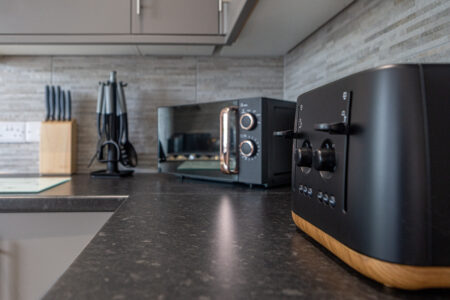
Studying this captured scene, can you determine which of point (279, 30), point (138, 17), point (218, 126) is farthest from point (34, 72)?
point (279, 30)

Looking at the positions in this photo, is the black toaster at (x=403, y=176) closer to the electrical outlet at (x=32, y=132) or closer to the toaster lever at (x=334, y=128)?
the toaster lever at (x=334, y=128)

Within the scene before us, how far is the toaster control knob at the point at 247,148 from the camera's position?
0.89 m

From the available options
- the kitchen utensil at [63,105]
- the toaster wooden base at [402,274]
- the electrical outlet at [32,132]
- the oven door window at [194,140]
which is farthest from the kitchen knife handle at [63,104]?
the toaster wooden base at [402,274]

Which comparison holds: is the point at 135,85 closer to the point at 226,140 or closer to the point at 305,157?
the point at 226,140

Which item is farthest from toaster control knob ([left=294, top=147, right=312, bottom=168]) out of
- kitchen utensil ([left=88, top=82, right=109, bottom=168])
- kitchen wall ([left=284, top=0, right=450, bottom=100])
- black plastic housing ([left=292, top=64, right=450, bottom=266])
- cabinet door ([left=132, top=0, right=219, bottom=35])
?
kitchen utensil ([left=88, top=82, right=109, bottom=168])

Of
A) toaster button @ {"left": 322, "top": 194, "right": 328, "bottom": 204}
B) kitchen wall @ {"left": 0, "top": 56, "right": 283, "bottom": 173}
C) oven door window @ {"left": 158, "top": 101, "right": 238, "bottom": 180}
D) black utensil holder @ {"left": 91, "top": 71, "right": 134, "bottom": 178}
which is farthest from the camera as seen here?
kitchen wall @ {"left": 0, "top": 56, "right": 283, "bottom": 173}

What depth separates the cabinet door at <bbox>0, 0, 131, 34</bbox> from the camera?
1.06 m

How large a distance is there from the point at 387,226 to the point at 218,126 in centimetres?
77

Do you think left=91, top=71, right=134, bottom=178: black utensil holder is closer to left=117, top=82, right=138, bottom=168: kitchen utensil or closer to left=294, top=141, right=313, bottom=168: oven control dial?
left=117, top=82, right=138, bottom=168: kitchen utensil

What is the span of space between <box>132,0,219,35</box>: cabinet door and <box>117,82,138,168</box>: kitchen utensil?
0.92 feet

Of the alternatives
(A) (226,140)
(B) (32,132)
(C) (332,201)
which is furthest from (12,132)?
(C) (332,201)

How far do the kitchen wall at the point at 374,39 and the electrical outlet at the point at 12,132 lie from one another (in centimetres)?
119

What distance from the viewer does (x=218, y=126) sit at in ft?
3.33

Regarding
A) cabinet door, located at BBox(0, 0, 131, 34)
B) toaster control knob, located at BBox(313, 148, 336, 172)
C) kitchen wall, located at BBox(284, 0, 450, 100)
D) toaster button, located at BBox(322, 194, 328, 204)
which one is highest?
cabinet door, located at BBox(0, 0, 131, 34)
